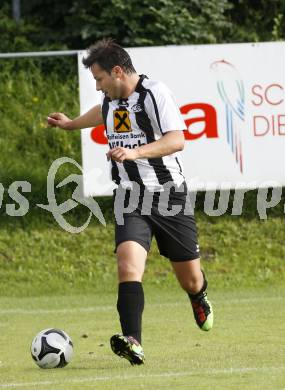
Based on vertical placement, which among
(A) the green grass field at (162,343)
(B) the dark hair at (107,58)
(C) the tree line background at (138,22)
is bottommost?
(A) the green grass field at (162,343)

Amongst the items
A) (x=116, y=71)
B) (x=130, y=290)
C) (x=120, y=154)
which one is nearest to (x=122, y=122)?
(x=116, y=71)

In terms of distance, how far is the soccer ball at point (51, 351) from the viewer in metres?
7.94

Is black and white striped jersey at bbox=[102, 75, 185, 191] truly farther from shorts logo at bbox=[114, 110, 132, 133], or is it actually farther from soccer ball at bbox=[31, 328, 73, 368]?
soccer ball at bbox=[31, 328, 73, 368]

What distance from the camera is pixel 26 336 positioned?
34.0 ft

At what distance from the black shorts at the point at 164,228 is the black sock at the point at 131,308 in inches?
13.0

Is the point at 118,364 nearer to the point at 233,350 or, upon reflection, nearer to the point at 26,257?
the point at 233,350

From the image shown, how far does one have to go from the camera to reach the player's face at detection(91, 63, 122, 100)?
816 centimetres

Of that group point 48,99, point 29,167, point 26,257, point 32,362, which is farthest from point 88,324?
point 48,99

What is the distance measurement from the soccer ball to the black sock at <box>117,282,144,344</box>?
407 millimetres

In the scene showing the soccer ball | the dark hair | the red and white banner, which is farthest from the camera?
the red and white banner

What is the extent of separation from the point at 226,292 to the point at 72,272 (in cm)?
189

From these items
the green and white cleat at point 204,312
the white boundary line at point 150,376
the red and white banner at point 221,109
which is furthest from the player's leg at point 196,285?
the red and white banner at point 221,109
